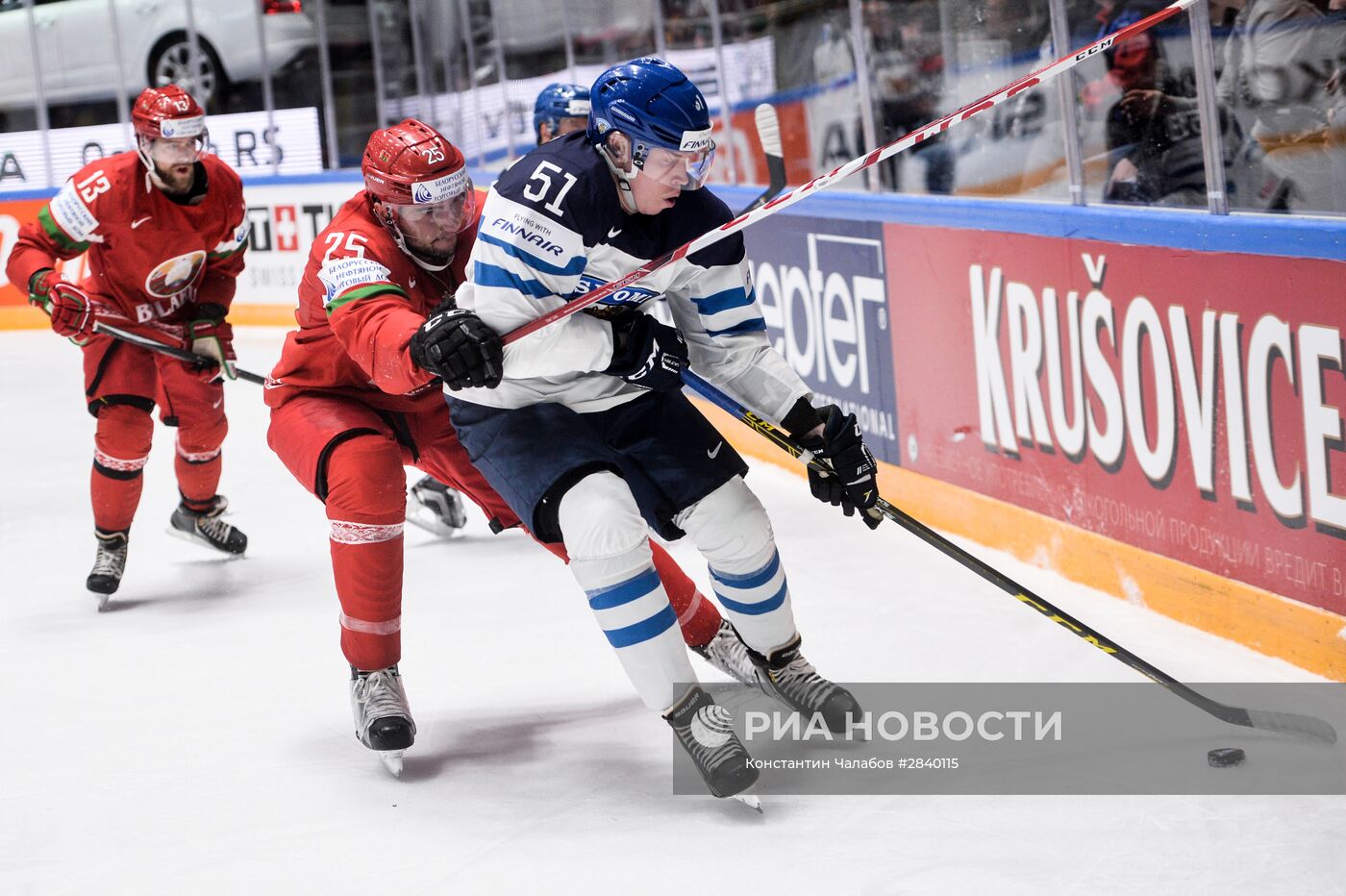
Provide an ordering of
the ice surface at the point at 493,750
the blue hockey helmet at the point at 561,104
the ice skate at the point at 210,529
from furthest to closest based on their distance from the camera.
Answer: the blue hockey helmet at the point at 561,104 < the ice skate at the point at 210,529 < the ice surface at the point at 493,750

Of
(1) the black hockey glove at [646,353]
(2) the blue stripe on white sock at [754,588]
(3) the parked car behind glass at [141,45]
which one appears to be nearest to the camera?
(1) the black hockey glove at [646,353]

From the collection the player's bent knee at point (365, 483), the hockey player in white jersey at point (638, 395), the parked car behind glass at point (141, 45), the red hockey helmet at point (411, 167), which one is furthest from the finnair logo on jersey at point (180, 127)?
the parked car behind glass at point (141, 45)

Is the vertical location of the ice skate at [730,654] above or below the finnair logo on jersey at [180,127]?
below

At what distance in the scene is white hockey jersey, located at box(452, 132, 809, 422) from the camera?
2504mm

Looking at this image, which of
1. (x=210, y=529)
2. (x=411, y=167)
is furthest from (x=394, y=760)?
(x=210, y=529)

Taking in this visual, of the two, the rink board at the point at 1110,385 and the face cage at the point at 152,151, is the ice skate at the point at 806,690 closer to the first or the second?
the rink board at the point at 1110,385

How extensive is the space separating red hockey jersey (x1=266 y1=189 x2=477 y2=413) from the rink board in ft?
4.89

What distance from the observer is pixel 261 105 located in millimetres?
10164

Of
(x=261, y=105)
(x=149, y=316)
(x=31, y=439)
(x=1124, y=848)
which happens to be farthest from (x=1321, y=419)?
(x=261, y=105)

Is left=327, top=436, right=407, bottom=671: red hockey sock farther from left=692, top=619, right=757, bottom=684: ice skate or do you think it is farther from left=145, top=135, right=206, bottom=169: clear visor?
left=145, top=135, right=206, bottom=169: clear visor

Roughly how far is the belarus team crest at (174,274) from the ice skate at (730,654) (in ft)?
6.67

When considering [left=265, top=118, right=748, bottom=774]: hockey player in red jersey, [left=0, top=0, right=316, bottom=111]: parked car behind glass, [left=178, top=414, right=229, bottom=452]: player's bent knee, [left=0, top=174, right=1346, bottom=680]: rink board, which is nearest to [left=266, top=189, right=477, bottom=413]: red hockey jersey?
[left=265, top=118, right=748, bottom=774]: hockey player in red jersey

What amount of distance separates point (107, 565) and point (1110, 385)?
8.89 feet

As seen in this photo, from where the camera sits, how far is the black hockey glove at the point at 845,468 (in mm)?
2686
